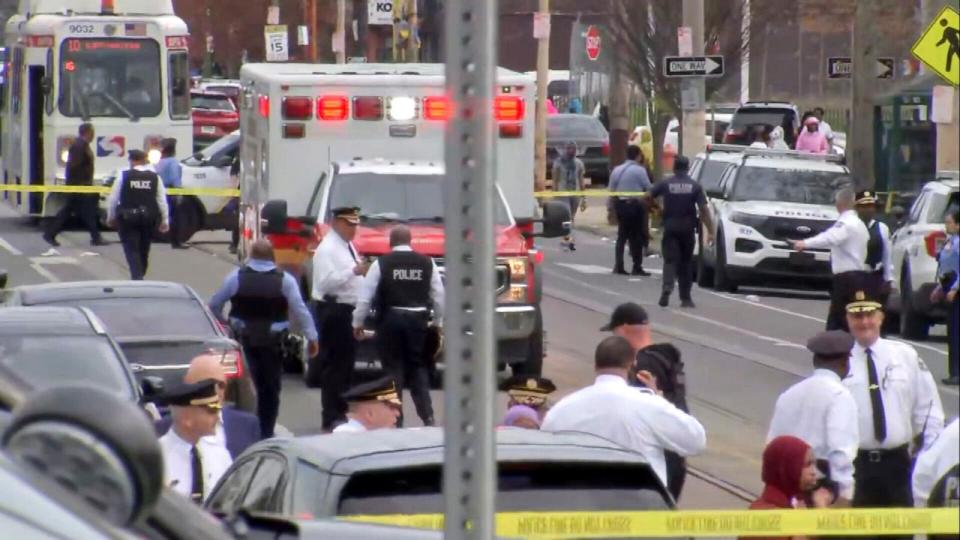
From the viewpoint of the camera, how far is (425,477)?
5.55 meters

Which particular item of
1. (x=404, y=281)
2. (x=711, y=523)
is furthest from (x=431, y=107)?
(x=711, y=523)

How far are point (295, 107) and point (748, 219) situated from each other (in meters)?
7.83

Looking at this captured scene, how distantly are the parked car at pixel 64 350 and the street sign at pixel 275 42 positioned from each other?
89.2 feet

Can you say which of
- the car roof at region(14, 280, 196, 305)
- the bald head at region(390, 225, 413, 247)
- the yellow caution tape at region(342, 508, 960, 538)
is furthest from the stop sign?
the yellow caution tape at region(342, 508, 960, 538)

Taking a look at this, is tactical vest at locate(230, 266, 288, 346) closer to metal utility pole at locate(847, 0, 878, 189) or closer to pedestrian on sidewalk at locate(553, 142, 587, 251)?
metal utility pole at locate(847, 0, 878, 189)

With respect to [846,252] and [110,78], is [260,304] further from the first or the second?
[110,78]

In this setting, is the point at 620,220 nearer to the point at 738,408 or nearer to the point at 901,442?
the point at 738,408

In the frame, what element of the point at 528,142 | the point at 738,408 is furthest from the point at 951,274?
the point at 528,142

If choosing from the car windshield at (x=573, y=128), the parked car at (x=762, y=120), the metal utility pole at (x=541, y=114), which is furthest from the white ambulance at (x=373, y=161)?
the car windshield at (x=573, y=128)

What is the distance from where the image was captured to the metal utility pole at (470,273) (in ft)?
6.72

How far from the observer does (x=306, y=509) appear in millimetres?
5531

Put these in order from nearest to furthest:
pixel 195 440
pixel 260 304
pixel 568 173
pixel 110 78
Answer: pixel 195 440 → pixel 260 304 → pixel 110 78 → pixel 568 173

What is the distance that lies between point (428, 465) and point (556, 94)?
5062 cm

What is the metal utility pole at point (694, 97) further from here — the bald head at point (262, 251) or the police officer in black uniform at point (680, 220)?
the bald head at point (262, 251)
